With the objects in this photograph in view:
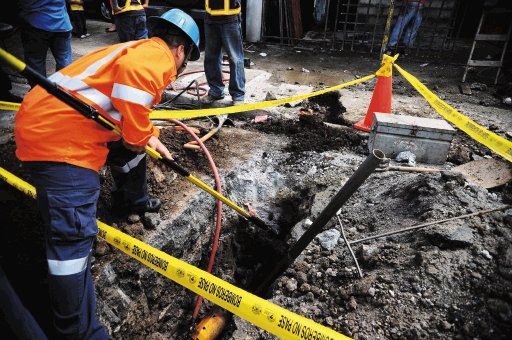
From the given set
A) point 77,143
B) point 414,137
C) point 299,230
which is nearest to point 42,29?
point 77,143

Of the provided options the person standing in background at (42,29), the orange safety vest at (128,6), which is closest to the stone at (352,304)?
the person standing in background at (42,29)

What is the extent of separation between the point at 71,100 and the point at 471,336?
111 inches

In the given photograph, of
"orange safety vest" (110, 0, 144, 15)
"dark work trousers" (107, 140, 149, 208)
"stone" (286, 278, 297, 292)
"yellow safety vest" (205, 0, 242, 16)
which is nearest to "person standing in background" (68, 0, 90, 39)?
"orange safety vest" (110, 0, 144, 15)

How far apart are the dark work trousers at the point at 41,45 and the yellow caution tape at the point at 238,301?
327cm

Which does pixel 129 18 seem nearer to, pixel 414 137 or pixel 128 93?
pixel 128 93

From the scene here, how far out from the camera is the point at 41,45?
4188mm

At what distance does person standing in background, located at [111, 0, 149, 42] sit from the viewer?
A: 548 centimetres

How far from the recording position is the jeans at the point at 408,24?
26.4 feet

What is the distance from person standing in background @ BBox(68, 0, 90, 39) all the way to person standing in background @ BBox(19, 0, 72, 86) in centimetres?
507

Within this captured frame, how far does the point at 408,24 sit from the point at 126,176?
8.47m

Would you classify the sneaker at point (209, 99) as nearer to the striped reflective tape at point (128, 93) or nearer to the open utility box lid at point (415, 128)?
the open utility box lid at point (415, 128)

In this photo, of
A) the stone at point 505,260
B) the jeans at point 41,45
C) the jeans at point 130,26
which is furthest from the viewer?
the jeans at point 130,26

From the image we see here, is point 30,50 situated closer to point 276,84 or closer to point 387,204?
point 276,84

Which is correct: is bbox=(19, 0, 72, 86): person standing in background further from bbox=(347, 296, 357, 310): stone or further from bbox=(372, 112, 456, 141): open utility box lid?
bbox=(347, 296, 357, 310): stone
